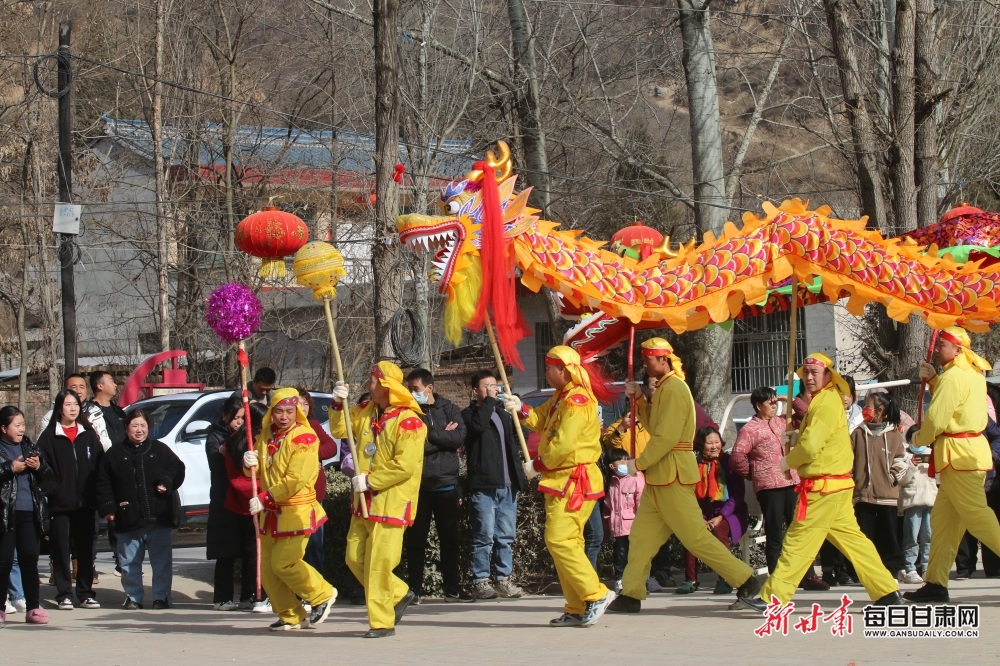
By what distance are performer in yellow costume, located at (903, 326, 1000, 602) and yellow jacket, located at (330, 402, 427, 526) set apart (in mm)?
3293

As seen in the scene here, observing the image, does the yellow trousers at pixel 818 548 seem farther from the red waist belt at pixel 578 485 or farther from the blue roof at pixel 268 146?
the blue roof at pixel 268 146

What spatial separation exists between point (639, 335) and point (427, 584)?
10.9 meters

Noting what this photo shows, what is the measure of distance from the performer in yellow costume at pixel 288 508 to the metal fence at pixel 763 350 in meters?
14.6

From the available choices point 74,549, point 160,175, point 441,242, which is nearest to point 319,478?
point 441,242

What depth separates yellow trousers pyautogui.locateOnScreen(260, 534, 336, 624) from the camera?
7910 millimetres

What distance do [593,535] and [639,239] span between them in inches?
Answer: 98.6

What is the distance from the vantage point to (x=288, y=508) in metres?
7.95

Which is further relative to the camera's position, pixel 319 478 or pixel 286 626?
pixel 319 478

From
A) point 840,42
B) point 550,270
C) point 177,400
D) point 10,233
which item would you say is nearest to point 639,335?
point 840,42

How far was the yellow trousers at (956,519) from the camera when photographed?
26.2ft

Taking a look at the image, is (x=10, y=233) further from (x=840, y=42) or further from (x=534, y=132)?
(x=840, y=42)

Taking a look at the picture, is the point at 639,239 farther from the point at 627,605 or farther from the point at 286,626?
the point at 286,626

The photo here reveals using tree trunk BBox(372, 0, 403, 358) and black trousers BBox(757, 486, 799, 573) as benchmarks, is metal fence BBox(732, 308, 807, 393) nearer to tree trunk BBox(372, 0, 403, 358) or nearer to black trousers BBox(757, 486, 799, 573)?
tree trunk BBox(372, 0, 403, 358)

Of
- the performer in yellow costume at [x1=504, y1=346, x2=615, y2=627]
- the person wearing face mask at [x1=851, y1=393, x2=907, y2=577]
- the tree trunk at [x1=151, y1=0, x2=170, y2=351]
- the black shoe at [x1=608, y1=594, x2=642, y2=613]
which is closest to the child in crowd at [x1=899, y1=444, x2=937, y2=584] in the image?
the person wearing face mask at [x1=851, y1=393, x2=907, y2=577]
